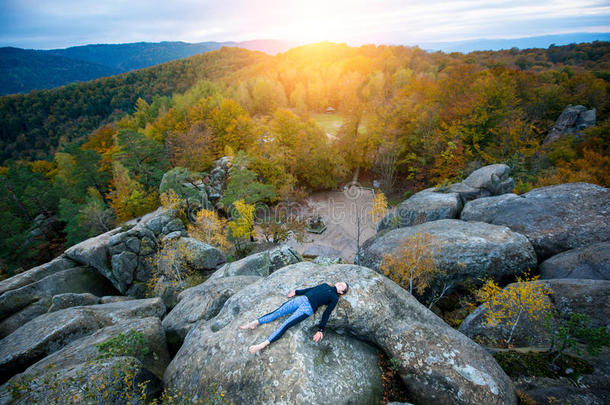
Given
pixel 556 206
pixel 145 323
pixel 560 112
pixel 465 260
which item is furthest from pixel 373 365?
pixel 560 112

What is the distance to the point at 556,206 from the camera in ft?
55.8

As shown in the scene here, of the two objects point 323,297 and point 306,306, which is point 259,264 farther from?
point 323,297

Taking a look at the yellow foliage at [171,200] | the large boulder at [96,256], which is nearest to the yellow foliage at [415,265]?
the yellow foliage at [171,200]

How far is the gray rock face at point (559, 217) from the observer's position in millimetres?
15312

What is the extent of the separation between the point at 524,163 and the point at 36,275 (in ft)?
175

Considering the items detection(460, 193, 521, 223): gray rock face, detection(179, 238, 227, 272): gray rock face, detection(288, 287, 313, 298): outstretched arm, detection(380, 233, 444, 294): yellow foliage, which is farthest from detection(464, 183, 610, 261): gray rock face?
detection(179, 238, 227, 272): gray rock face

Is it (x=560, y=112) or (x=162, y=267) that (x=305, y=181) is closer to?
(x=162, y=267)

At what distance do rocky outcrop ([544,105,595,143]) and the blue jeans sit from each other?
5120cm

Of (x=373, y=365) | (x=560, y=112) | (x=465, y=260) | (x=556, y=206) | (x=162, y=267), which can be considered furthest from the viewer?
(x=560, y=112)

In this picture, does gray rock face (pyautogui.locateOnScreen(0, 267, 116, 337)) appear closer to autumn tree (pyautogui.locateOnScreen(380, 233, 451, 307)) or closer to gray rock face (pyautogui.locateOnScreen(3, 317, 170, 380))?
gray rock face (pyautogui.locateOnScreen(3, 317, 170, 380))

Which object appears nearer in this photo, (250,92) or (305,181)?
(305,181)

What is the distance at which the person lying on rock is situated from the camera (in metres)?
7.81

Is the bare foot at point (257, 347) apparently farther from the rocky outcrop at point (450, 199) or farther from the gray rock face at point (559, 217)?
the gray rock face at point (559, 217)

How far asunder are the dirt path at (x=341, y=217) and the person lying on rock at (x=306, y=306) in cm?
1786
